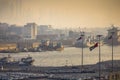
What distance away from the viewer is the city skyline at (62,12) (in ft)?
34.1

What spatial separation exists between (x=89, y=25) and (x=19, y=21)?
1608 millimetres

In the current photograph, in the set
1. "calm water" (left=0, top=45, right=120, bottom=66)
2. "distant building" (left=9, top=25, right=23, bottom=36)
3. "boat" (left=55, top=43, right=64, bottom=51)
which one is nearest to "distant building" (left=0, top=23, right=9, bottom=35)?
"distant building" (left=9, top=25, right=23, bottom=36)

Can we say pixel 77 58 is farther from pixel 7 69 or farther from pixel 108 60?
pixel 7 69

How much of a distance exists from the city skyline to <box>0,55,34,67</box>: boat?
0.83 m

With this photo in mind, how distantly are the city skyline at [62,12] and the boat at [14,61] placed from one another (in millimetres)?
829

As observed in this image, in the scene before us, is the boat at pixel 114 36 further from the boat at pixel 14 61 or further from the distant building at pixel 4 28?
the distant building at pixel 4 28

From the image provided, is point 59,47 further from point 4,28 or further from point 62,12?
point 4,28

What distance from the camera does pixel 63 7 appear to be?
10.7m

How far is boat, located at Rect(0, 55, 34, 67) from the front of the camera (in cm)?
1085

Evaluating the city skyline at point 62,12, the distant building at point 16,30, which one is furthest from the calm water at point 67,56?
the city skyline at point 62,12

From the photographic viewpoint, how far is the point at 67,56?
40.3 ft

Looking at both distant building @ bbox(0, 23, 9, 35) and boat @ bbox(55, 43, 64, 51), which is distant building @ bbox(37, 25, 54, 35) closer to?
boat @ bbox(55, 43, 64, 51)

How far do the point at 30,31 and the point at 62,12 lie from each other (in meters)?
1.01

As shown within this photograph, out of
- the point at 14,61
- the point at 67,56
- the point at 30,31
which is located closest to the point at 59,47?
the point at 67,56
